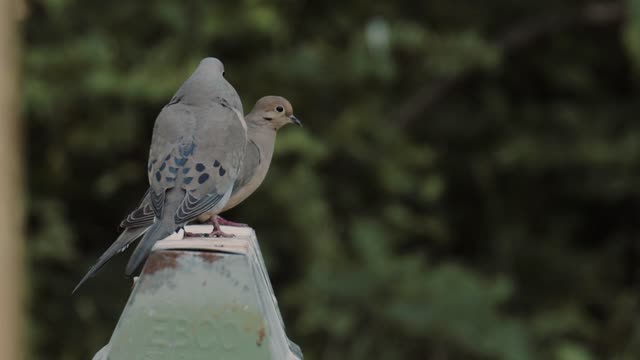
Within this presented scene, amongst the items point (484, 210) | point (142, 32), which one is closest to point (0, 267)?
point (142, 32)

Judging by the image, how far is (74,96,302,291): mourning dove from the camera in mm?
1797

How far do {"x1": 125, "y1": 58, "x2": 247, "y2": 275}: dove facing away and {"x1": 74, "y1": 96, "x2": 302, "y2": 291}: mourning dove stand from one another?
0.04 meters

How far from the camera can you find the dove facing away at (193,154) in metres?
1.77

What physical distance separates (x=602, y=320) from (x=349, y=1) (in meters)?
2.45

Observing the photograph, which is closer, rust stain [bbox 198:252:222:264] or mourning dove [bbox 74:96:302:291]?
rust stain [bbox 198:252:222:264]

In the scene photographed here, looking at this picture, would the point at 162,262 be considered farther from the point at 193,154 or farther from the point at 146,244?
the point at 193,154

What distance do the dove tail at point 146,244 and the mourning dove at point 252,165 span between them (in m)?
0.08

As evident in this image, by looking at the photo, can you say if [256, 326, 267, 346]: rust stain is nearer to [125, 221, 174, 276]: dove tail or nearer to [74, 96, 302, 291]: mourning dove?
[125, 221, 174, 276]: dove tail

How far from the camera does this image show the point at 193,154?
1777 millimetres

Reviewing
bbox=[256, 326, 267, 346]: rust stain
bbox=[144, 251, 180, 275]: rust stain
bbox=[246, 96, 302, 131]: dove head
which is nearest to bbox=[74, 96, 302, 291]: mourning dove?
bbox=[246, 96, 302, 131]: dove head

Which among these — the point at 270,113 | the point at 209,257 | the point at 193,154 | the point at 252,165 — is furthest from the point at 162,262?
the point at 270,113

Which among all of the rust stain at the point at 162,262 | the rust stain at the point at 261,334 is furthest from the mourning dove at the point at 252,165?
the rust stain at the point at 261,334

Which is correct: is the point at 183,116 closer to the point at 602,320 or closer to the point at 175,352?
the point at 175,352

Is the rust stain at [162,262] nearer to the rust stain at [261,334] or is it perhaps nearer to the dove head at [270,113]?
the rust stain at [261,334]
